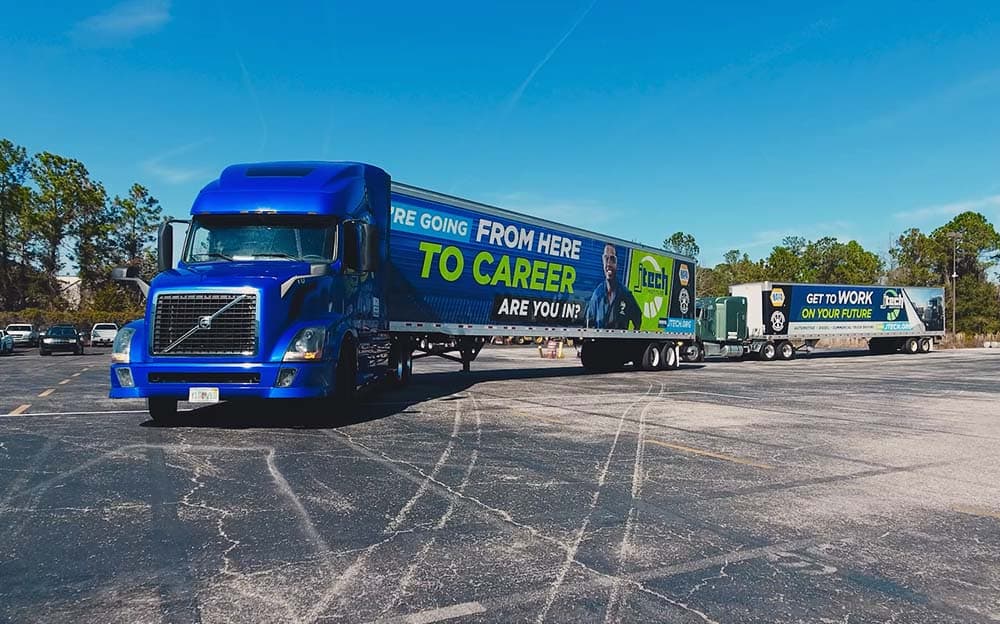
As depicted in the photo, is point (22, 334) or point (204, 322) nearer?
point (204, 322)

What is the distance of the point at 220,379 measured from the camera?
9.08 m

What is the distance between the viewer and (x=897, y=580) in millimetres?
4051

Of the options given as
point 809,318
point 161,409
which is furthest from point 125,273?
point 809,318

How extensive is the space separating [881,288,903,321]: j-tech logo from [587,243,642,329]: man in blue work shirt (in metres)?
25.3

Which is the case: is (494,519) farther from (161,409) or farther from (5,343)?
(5,343)

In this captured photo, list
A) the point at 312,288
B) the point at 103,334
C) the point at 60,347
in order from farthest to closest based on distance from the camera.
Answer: the point at 103,334 < the point at 60,347 < the point at 312,288

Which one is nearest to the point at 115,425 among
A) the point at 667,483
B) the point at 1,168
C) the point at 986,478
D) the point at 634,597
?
the point at 667,483

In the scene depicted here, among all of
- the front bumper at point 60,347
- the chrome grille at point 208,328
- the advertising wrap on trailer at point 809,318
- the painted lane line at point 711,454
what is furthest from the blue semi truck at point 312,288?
the front bumper at point 60,347

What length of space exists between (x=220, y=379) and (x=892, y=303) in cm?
4081

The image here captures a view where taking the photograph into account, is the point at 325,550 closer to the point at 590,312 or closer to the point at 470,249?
the point at 470,249

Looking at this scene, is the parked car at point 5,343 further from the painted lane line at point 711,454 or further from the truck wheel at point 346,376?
the painted lane line at point 711,454

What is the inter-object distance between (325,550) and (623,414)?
7.77 metres

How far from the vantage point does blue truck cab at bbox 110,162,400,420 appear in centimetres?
909

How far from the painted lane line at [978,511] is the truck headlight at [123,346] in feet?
29.6
